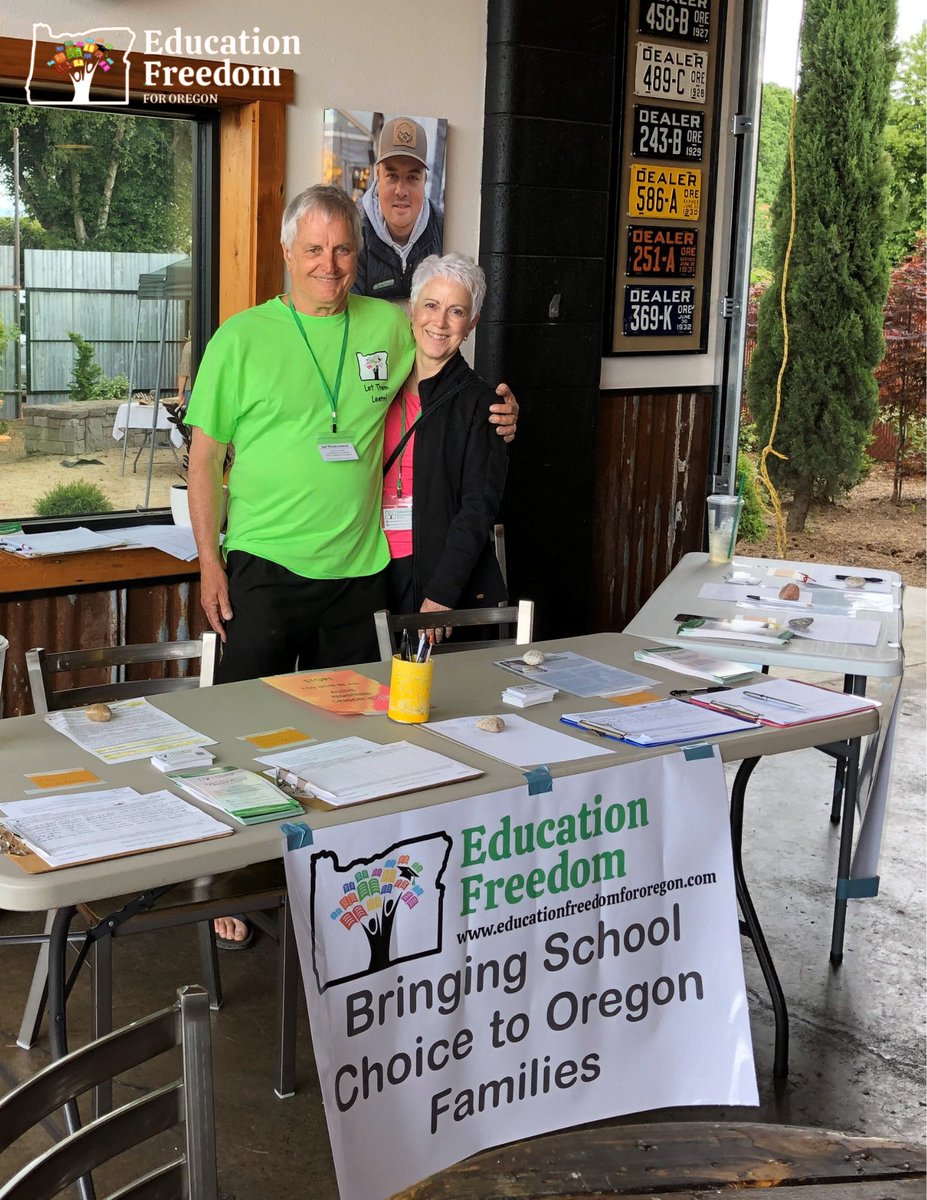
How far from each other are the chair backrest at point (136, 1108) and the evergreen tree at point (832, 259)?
9.09m

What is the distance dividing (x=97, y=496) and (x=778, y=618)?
7.08 ft

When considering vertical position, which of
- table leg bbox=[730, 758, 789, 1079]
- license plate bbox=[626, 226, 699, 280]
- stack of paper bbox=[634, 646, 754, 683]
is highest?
license plate bbox=[626, 226, 699, 280]

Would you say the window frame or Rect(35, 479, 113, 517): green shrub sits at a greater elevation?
the window frame

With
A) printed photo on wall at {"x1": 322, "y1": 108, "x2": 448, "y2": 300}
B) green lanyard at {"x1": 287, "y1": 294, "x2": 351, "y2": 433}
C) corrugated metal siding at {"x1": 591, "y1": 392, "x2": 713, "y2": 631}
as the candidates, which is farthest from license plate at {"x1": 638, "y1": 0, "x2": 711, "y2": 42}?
green lanyard at {"x1": 287, "y1": 294, "x2": 351, "y2": 433}

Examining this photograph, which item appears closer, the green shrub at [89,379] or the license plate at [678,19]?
the green shrub at [89,379]

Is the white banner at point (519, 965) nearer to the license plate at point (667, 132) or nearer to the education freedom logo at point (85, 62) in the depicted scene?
the education freedom logo at point (85, 62)

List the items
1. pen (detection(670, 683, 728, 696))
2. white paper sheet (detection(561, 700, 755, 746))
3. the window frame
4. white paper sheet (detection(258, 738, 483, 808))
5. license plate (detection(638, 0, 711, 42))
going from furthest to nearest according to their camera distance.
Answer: license plate (detection(638, 0, 711, 42)), the window frame, pen (detection(670, 683, 728, 696)), white paper sheet (detection(561, 700, 755, 746)), white paper sheet (detection(258, 738, 483, 808))

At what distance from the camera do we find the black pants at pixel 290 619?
3.26m

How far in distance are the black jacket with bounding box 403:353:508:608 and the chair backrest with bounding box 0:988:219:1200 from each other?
2193 millimetres

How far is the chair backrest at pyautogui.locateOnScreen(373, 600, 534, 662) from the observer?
313 centimetres

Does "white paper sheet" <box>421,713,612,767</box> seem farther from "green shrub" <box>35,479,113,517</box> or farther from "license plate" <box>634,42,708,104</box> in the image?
"license plate" <box>634,42,708,104</box>

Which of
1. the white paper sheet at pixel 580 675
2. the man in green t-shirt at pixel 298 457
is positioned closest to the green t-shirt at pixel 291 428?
the man in green t-shirt at pixel 298 457

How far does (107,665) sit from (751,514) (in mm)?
7948

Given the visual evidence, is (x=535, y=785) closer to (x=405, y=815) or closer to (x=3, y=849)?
(x=405, y=815)
